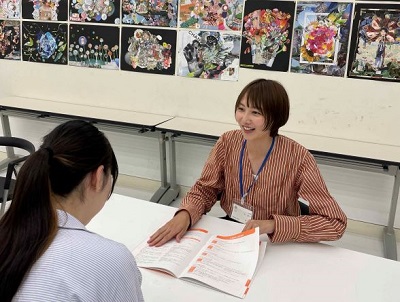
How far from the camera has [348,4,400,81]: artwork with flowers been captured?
2711mm

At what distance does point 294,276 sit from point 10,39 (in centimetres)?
372

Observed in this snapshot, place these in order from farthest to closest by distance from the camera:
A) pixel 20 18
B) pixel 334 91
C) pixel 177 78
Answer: pixel 20 18 → pixel 177 78 → pixel 334 91

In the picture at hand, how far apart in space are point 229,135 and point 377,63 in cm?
159

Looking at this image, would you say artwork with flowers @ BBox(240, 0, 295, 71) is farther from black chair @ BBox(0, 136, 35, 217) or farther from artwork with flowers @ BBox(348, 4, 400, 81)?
black chair @ BBox(0, 136, 35, 217)

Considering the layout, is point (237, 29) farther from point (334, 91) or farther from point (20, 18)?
point (20, 18)

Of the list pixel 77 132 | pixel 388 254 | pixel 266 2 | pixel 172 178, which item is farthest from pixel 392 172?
pixel 77 132

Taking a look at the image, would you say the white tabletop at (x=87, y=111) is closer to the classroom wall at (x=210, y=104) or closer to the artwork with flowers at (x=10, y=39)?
the classroom wall at (x=210, y=104)

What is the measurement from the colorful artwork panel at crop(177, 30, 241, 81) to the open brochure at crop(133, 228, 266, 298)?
6.57 feet

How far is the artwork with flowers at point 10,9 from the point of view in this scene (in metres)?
3.83

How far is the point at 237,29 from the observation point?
3.11m

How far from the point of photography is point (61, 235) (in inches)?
30.2

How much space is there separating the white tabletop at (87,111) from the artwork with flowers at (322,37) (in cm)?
119

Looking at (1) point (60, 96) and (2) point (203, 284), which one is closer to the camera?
(2) point (203, 284)

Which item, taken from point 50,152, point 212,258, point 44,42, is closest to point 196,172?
point 44,42
